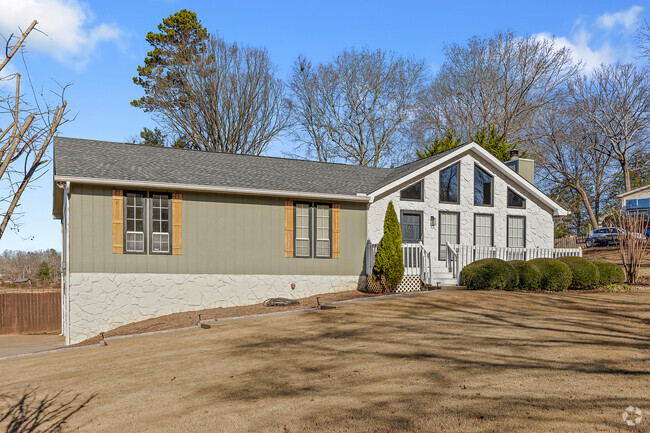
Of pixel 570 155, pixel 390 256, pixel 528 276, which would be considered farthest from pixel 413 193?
pixel 570 155

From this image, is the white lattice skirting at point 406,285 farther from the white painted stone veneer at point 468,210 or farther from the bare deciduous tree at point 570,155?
the bare deciduous tree at point 570,155

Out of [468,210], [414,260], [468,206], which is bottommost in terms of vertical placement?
[414,260]

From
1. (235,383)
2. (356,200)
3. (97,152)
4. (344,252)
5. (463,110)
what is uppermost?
(463,110)

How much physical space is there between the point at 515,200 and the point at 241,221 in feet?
34.9

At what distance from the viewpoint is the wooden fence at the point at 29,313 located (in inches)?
793

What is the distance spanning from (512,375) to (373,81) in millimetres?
31608

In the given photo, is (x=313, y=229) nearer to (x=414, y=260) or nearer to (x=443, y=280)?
(x=414, y=260)

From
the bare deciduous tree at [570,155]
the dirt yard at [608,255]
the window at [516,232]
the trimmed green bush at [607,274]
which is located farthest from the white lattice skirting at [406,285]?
the bare deciduous tree at [570,155]

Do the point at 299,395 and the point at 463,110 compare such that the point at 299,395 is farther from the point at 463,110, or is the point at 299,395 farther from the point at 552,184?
the point at 552,184

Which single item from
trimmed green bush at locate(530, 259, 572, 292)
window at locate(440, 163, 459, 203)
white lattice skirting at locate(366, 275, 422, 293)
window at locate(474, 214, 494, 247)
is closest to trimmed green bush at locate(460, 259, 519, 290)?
trimmed green bush at locate(530, 259, 572, 292)

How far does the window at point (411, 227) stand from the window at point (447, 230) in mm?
820

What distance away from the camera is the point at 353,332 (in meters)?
10.7

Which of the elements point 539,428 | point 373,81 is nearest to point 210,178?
point 539,428

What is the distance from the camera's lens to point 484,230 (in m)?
20.0
